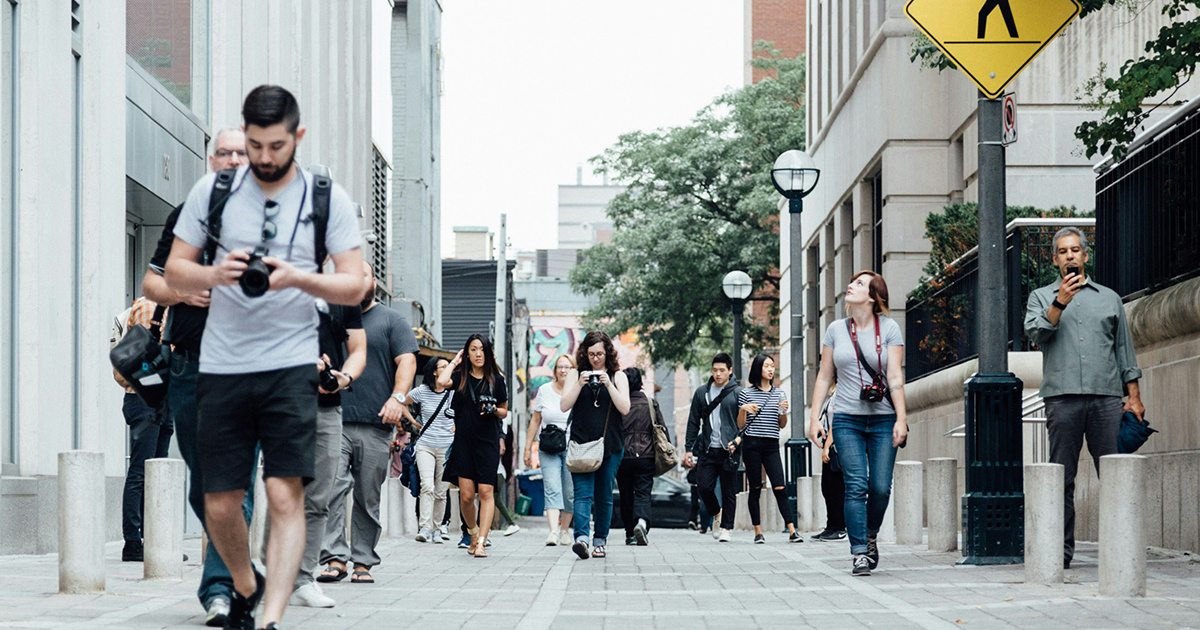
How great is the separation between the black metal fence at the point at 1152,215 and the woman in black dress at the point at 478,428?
4877 mm

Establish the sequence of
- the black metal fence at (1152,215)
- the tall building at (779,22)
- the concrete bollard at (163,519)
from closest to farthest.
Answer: the concrete bollard at (163,519) → the black metal fence at (1152,215) → the tall building at (779,22)

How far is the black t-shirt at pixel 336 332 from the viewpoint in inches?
295

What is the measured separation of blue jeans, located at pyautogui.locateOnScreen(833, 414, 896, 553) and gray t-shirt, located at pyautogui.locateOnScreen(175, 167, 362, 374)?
4975 millimetres

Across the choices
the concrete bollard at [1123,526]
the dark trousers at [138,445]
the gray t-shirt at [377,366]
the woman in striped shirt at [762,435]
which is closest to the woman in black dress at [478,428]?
the gray t-shirt at [377,366]

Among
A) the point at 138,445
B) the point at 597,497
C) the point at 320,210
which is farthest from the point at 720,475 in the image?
the point at 320,210

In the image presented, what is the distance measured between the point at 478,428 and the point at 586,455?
3.08 feet

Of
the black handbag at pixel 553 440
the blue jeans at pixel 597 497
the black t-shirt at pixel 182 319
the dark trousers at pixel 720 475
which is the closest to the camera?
the black t-shirt at pixel 182 319

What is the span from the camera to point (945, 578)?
9.49 m

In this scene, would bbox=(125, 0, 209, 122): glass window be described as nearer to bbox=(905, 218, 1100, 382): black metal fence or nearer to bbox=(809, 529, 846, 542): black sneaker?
bbox=(809, 529, 846, 542): black sneaker

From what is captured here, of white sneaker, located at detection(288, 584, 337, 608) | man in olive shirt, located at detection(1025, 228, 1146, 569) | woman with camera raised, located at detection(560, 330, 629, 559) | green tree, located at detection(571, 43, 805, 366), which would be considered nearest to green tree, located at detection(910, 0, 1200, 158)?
man in olive shirt, located at detection(1025, 228, 1146, 569)

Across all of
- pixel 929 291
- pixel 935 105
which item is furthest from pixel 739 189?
pixel 929 291

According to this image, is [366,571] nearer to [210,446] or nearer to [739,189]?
[210,446]

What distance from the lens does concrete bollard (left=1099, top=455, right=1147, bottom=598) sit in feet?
25.7

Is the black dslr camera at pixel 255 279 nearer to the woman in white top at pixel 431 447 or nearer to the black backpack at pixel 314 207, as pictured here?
the black backpack at pixel 314 207
